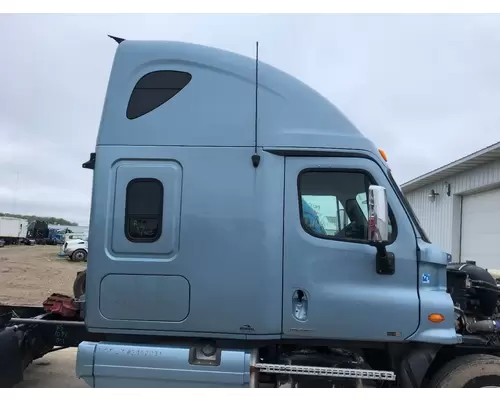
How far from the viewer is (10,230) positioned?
4394 centimetres

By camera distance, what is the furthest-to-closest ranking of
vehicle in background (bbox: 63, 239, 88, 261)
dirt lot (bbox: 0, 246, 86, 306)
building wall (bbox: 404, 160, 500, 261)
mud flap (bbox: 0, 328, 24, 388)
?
vehicle in background (bbox: 63, 239, 88, 261)
dirt lot (bbox: 0, 246, 86, 306)
building wall (bbox: 404, 160, 500, 261)
mud flap (bbox: 0, 328, 24, 388)

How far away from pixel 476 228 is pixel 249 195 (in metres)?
11.5

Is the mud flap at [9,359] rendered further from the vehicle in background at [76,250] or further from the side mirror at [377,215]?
the vehicle in background at [76,250]

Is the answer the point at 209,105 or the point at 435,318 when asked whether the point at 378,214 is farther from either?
the point at 209,105

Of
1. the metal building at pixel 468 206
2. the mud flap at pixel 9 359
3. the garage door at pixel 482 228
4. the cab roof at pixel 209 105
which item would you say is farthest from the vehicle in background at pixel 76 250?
the cab roof at pixel 209 105

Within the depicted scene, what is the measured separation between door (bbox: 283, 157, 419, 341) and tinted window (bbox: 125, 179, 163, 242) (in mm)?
1073

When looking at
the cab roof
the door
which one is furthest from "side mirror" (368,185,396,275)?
the cab roof

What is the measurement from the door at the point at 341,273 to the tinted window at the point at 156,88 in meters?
1.17

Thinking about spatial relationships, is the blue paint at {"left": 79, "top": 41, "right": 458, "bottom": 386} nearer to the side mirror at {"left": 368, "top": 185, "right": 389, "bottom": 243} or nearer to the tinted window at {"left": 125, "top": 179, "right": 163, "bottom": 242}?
the tinted window at {"left": 125, "top": 179, "right": 163, "bottom": 242}

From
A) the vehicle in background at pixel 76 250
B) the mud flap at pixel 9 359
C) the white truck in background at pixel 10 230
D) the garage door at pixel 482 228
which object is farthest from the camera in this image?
the white truck in background at pixel 10 230

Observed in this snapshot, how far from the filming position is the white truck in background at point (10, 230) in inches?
1716

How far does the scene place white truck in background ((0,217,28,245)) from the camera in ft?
143

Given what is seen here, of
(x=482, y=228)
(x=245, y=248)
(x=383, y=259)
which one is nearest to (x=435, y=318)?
(x=383, y=259)

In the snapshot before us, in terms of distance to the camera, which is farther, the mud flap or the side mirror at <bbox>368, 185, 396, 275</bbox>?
the mud flap
